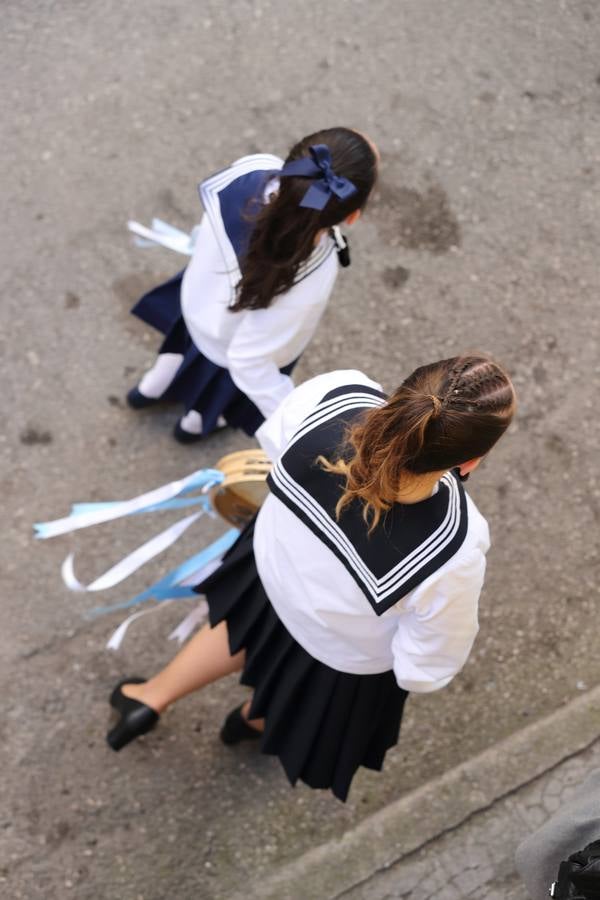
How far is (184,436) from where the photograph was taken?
127 inches

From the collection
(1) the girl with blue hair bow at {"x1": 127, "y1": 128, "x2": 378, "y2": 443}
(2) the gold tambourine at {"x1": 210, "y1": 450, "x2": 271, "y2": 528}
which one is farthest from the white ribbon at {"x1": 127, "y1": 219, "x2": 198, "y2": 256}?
(2) the gold tambourine at {"x1": 210, "y1": 450, "x2": 271, "y2": 528}

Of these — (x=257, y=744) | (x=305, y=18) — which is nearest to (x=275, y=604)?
(x=257, y=744)

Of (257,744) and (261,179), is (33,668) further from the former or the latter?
(261,179)

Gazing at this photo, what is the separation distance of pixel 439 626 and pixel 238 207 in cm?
112

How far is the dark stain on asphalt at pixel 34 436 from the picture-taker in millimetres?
3178

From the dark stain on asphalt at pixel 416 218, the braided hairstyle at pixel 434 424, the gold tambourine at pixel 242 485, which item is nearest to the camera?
the braided hairstyle at pixel 434 424

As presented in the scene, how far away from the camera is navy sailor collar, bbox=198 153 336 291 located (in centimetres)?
236

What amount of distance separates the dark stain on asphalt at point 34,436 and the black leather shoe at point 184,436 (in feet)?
1.31

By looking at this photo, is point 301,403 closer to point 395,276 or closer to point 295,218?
point 295,218

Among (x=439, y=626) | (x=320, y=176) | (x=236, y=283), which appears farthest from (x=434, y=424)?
(x=236, y=283)

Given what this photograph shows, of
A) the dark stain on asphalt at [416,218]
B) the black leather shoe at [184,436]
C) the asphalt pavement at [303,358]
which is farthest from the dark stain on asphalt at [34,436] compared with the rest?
the dark stain on asphalt at [416,218]

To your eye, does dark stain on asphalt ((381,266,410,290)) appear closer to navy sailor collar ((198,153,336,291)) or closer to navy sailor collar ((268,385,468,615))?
navy sailor collar ((198,153,336,291))

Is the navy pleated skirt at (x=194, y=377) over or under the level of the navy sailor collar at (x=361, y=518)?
under

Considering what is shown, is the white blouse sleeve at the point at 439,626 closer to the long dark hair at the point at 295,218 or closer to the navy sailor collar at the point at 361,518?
the navy sailor collar at the point at 361,518
